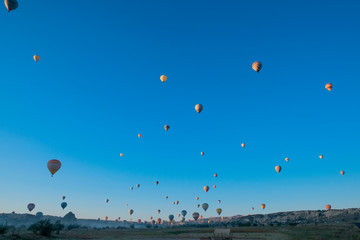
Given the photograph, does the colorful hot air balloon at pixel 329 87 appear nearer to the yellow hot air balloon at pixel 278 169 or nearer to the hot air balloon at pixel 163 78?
the yellow hot air balloon at pixel 278 169

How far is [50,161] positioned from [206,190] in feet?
186

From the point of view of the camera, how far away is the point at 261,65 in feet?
187

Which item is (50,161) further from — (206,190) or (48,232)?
(206,190)

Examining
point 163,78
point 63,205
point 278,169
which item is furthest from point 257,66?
point 63,205

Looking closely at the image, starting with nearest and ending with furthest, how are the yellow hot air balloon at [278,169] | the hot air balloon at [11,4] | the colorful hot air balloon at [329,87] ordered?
the hot air balloon at [11,4], the colorful hot air balloon at [329,87], the yellow hot air balloon at [278,169]

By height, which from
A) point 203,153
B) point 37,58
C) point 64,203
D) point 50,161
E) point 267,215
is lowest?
point 267,215

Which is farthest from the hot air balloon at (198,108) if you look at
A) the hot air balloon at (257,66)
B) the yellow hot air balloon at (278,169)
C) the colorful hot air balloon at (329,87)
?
the colorful hot air balloon at (329,87)

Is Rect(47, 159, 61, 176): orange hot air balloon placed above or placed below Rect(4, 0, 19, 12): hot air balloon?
below

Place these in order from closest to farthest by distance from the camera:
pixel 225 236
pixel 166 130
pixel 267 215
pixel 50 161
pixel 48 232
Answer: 1. pixel 225 236
2. pixel 48 232
3. pixel 50 161
4. pixel 166 130
5. pixel 267 215

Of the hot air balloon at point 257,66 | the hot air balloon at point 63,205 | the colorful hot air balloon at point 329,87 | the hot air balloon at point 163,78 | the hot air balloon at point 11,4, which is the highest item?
the hot air balloon at point 163,78

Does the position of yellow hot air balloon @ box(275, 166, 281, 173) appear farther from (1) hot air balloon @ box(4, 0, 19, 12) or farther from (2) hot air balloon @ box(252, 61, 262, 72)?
(1) hot air balloon @ box(4, 0, 19, 12)

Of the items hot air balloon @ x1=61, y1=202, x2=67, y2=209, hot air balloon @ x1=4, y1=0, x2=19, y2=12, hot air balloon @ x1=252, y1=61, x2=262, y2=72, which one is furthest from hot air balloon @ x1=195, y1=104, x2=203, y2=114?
hot air balloon @ x1=61, y1=202, x2=67, y2=209

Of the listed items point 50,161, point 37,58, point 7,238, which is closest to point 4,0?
point 37,58

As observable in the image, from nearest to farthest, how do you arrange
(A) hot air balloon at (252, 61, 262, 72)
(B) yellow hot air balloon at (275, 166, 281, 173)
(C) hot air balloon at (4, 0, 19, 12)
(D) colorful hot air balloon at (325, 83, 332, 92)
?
(C) hot air balloon at (4, 0, 19, 12) → (A) hot air balloon at (252, 61, 262, 72) → (D) colorful hot air balloon at (325, 83, 332, 92) → (B) yellow hot air balloon at (275, 166, 281, 173)
